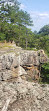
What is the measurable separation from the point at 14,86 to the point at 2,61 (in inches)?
305

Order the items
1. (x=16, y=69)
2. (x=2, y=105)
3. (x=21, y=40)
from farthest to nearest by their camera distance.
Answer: (x=21, y=40)
(x=16, y=69)
(x=2, y=105)

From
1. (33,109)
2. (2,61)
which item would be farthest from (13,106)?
(2,61)

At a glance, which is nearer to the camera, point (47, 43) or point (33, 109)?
point (33, 109)

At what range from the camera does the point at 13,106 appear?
5.04 m

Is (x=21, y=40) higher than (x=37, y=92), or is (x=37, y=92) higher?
(x=37, y=92)

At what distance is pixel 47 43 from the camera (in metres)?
40.2

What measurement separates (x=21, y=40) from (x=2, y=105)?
3391cm

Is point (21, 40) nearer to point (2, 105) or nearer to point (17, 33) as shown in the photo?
point (17, 33)

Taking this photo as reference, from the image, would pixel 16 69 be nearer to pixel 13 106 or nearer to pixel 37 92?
pixel 37 92

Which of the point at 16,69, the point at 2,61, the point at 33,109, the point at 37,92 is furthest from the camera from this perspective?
the point at 16,69

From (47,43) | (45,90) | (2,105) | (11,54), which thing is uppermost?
(2,105)

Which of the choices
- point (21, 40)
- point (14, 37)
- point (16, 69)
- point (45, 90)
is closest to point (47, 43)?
point (21, 40)

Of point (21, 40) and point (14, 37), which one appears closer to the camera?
point (14, 37)

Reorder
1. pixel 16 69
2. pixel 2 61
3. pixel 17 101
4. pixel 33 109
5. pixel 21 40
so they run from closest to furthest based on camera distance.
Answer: pixel 33 109
pixel 17 101
pixel 2 61
pixel 16 69
pixel 21 40
